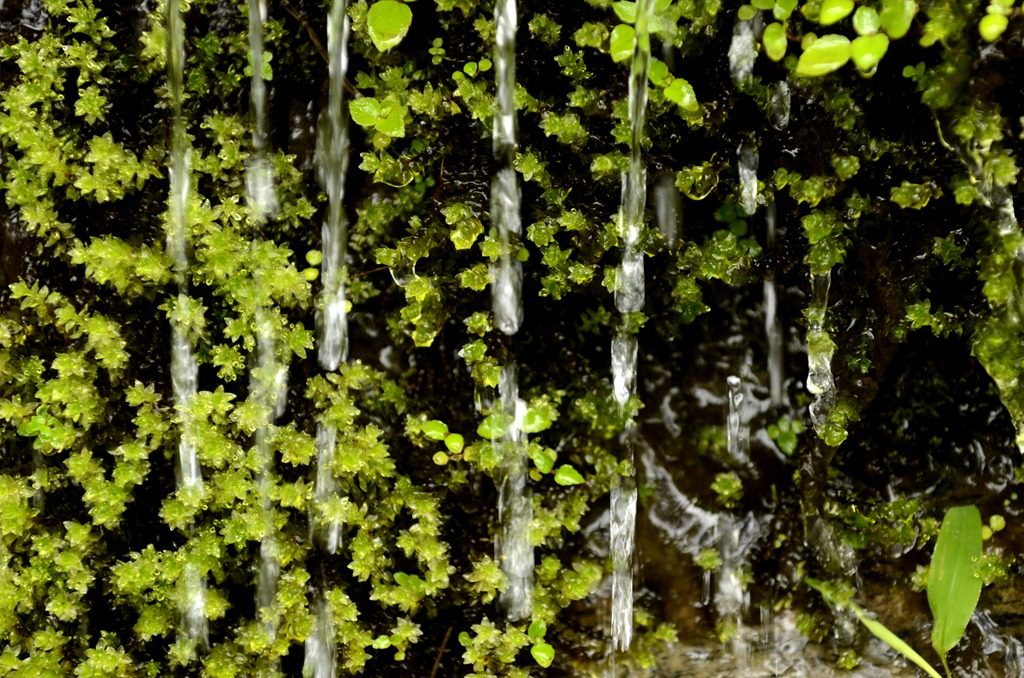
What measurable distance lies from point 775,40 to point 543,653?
57.8 inches

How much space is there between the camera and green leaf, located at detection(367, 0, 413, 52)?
1650mm

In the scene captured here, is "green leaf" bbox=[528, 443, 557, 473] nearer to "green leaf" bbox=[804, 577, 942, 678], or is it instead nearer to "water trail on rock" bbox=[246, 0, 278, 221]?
"green leaf" bbox=[804, 577, 942, 678]

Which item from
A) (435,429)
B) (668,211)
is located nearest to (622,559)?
(435,429)

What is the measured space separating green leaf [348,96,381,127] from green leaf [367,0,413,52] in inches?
4.7

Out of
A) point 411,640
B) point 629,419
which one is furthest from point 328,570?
point 629,419

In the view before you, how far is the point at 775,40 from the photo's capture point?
1563 millimetres

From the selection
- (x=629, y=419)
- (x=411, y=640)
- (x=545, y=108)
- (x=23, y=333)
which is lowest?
(x=411, y=640)

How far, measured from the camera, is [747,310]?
1.91m

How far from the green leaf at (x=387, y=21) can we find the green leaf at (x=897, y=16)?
0.93 m

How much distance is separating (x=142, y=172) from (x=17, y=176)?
289 mm

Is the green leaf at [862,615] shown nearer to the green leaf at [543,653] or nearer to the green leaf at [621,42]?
the green leaf at [543,653]

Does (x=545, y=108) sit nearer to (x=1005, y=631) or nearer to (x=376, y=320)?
(x=376, y=320)

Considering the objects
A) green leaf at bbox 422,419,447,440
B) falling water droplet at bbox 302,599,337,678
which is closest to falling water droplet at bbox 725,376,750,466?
green leaf at bbox 422,419,447,440

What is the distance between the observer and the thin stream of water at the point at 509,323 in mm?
1741
